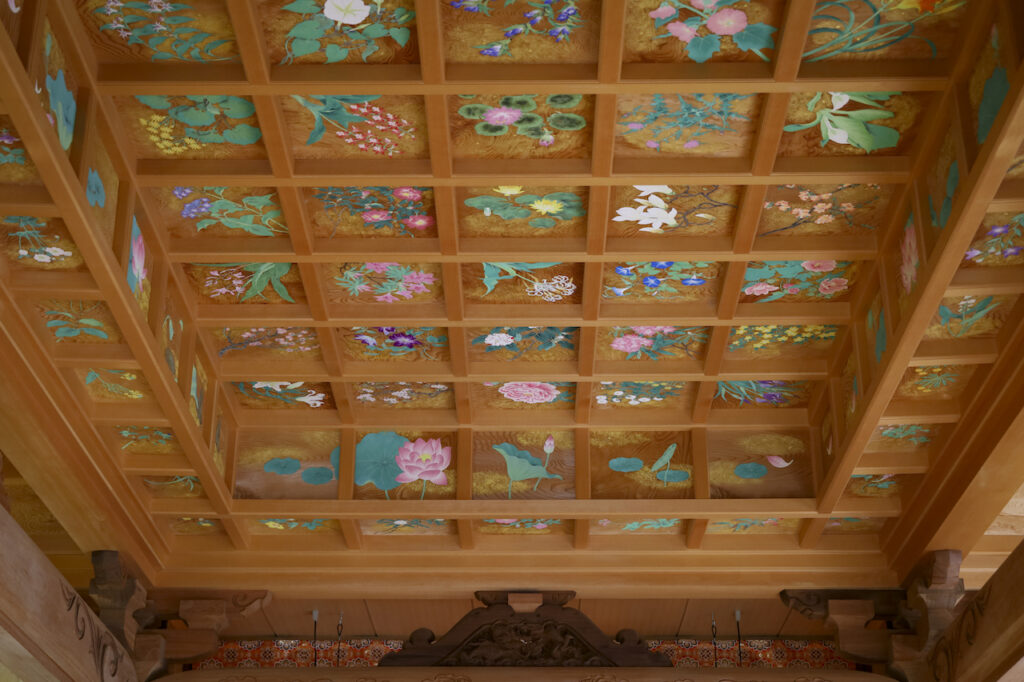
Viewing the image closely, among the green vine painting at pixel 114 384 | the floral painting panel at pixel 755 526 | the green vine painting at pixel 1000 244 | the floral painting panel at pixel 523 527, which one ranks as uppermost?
the green vine painting at pixel 1000 244

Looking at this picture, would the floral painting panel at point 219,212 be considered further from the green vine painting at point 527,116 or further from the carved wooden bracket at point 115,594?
the carved wooden bracket at point 115,594

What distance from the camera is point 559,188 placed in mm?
3771

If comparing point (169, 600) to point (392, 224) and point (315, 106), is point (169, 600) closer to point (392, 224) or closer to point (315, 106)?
point (392, 224)

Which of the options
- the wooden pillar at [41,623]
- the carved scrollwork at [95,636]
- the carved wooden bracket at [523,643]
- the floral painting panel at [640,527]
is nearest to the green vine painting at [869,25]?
the floral painting panel at [640,527]

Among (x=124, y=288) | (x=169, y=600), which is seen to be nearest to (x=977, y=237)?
(x=124, y=288)

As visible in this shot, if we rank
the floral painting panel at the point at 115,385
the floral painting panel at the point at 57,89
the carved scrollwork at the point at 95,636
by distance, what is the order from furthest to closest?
the carved scrollwork at the point at 95,636, the floral painting panel at the point at 115,385, the floral painting panel at the point at 57,89

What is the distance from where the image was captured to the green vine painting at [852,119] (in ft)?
11.2

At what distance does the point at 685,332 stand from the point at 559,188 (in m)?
0.98

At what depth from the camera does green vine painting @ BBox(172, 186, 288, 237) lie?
382 cm

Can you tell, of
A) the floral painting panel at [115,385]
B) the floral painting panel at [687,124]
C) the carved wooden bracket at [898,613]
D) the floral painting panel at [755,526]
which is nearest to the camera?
the floral painting panel at [687,124]

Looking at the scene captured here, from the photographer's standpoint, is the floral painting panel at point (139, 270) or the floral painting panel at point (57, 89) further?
the floral painting panel at point (139, 270)

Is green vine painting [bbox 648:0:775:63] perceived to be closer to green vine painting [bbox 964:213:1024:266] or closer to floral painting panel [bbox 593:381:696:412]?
green vine painting [bbox 964:213:1024:266]

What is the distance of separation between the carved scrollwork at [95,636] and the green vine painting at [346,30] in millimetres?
2389

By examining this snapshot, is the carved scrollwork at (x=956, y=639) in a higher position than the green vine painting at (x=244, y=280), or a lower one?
lower
